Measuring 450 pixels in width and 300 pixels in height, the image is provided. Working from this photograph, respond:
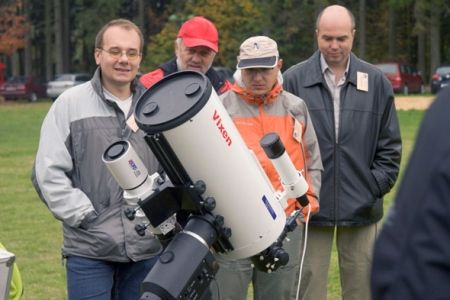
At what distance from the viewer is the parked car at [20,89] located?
47.4 m

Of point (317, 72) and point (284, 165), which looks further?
point (317, 72)

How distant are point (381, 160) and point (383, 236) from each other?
4.00 meters

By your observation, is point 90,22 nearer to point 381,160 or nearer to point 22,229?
point 22,229

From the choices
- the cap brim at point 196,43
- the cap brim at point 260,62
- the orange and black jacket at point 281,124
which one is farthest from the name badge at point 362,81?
the cap brim at point 196,43

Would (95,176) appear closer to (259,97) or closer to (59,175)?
(59,175)

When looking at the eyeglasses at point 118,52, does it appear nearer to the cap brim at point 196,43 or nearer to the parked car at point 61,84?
the cap brim at point 196,43

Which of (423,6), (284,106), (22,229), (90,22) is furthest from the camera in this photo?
(90,22)

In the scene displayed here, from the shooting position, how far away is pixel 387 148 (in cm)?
559

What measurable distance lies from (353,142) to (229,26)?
44373mm

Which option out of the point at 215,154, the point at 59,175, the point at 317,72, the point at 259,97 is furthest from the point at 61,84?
the point at 215,154

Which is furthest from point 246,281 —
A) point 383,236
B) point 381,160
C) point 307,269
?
point 383,236

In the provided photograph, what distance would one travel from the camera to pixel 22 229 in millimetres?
10617

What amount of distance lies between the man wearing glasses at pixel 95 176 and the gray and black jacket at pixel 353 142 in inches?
52.0

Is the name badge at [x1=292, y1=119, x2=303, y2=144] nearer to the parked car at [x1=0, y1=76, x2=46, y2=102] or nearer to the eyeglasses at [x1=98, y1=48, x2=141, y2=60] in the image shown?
the eyeglasses at [x1=98, y1=48, x2=141, y2=60]
